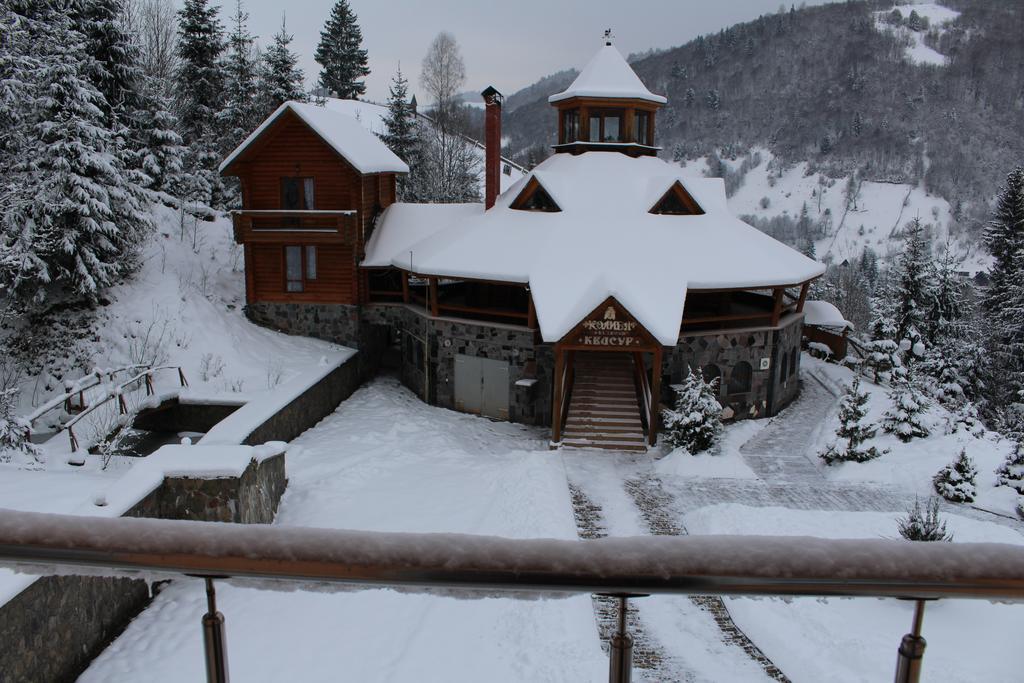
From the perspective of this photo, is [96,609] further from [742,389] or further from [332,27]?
[332,27]

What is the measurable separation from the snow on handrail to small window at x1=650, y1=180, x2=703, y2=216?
917 inches

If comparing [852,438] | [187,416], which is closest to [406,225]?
[187,416]

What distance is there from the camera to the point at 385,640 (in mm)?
9625

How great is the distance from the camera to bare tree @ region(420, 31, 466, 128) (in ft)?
163

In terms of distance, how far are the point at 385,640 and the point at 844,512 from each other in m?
9.77

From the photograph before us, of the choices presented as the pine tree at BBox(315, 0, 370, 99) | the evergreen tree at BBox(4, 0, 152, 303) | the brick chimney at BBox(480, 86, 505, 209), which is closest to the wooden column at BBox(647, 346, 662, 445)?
the brick chimney at BBox(480, 86, 505, 209)

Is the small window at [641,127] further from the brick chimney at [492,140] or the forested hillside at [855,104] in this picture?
the forested hillside at [855,104]

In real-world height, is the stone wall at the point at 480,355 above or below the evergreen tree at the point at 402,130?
below

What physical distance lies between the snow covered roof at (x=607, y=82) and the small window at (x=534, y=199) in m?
4.57

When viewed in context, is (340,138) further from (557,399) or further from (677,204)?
(557,399)

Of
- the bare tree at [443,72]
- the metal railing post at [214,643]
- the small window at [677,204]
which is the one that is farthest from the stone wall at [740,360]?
the bare tree at [443,72]

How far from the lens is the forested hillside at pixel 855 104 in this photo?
148 metres

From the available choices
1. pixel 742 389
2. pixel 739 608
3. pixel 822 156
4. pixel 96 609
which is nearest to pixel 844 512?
pixel 739 608

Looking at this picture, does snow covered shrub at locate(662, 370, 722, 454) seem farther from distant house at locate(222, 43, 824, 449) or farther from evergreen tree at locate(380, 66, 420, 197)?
evergreen tree at locate(380, 66, 420, 197)
